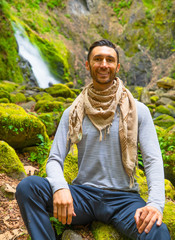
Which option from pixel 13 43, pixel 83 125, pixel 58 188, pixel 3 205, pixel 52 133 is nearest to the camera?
pixel 58 188

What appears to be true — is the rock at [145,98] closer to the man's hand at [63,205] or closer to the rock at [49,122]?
the rock at [49,122]

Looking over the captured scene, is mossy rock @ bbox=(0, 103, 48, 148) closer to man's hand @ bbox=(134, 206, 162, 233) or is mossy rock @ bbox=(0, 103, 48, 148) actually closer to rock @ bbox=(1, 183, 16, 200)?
rock @ bbox=(1, 183, 16, 200)

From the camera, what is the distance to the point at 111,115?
2.13 metres

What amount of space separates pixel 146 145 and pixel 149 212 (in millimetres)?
597

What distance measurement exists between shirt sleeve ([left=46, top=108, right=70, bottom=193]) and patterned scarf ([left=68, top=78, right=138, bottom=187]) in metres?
0.09

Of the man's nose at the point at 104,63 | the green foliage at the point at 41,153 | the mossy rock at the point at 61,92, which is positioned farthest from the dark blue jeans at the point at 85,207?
the mossy rock at the point at 61,92

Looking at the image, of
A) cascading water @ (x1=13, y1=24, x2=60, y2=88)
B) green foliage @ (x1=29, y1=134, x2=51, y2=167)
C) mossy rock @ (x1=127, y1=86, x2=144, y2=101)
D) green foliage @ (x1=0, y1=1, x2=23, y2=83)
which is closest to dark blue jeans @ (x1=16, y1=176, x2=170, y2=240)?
green foliage @ (x1=29, y1=134, x2=51, y2=167)

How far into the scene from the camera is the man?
170 cm

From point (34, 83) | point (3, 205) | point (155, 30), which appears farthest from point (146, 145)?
point (155, 30)

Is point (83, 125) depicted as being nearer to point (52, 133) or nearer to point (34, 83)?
point (52, 133)

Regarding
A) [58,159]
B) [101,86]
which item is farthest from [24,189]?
[101,86]

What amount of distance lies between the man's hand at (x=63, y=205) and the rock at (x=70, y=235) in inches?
12.2

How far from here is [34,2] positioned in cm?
2266

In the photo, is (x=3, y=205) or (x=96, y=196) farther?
(x=3, y=205)
